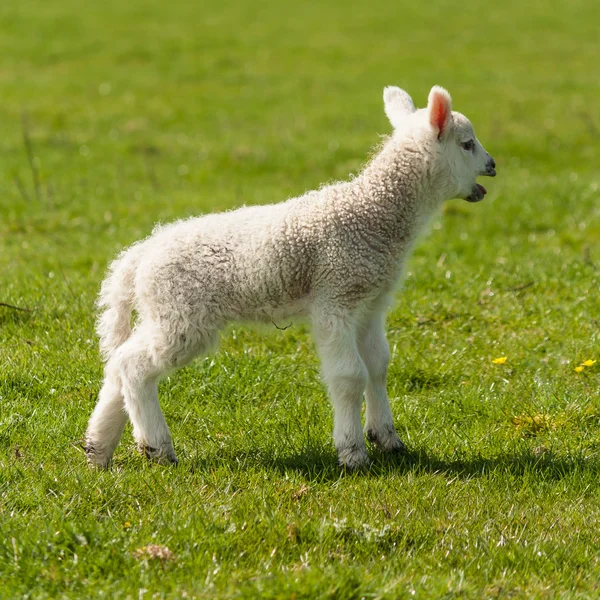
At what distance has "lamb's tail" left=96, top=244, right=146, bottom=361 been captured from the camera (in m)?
5.84

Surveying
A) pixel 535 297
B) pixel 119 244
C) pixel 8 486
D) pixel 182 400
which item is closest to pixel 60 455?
pixel 8 486

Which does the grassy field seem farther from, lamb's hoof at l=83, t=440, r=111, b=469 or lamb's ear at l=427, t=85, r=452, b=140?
lamb's ear at l=427, t=85, r=452, b=140

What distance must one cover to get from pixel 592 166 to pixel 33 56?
15052 mm

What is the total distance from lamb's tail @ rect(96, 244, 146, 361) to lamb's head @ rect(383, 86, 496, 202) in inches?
69.3

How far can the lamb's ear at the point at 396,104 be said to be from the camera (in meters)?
6.21

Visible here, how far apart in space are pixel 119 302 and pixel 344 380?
4.65 ft

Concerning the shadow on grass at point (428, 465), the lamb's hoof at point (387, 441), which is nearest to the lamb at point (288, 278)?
the shadow on grass at point (428, 465)

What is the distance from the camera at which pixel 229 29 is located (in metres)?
28.8

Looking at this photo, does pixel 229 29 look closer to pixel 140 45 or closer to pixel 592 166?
pixel 140 45

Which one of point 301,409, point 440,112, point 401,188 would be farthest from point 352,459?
point 440,112

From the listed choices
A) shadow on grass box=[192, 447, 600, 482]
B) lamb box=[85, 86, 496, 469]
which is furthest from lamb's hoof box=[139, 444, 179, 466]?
shadow on grass box=[192, 447, 600, 482]

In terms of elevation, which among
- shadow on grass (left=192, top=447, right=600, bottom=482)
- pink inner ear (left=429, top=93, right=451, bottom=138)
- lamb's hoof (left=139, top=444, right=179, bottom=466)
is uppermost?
pink inner ear (left=429, top=93, right=451, bottom=138)

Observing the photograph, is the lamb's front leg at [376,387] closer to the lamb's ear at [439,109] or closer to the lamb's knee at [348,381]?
the lamb's knee at [348,381]

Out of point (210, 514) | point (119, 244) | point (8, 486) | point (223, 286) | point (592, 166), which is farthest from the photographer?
point (592, 166)
